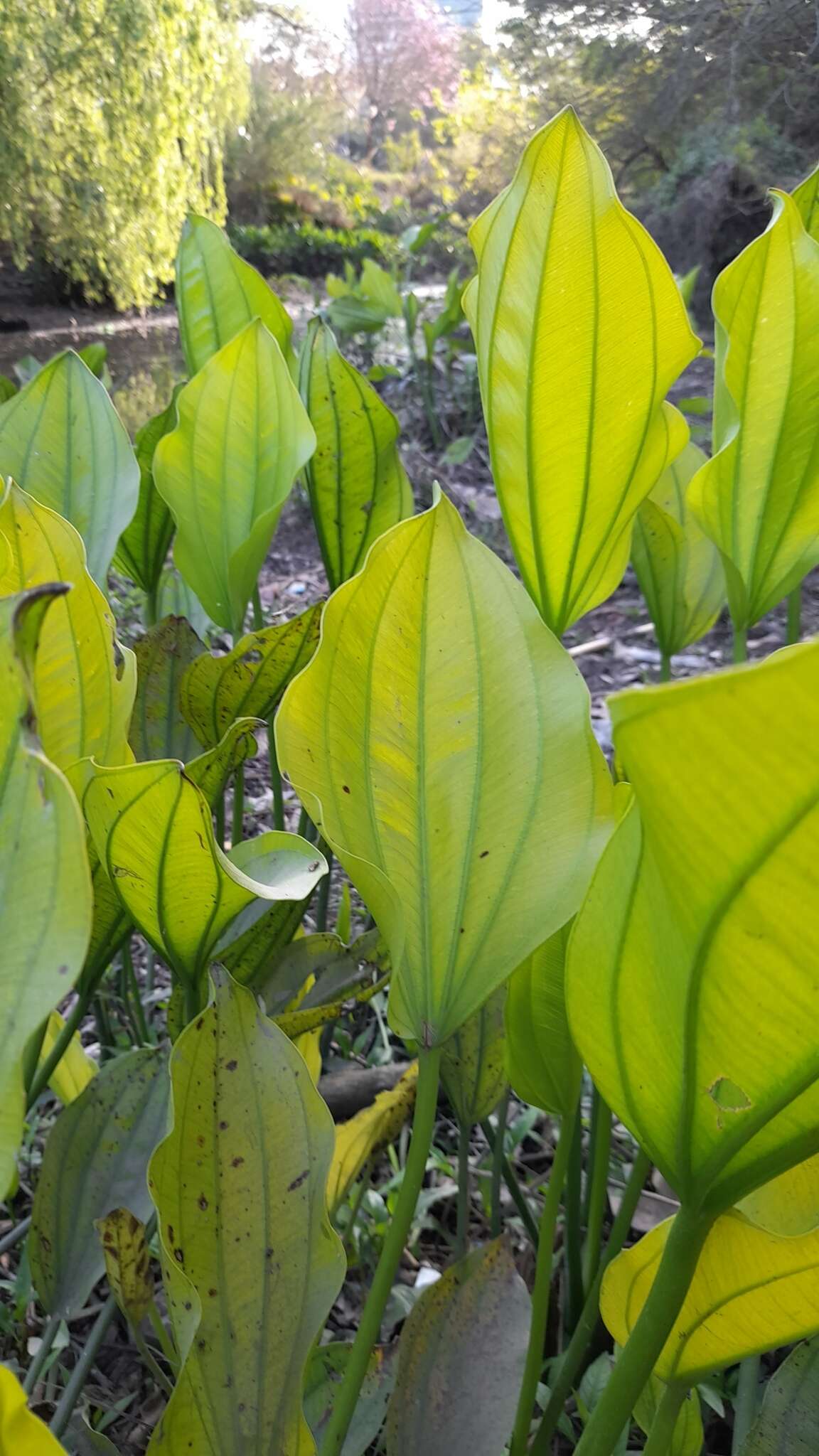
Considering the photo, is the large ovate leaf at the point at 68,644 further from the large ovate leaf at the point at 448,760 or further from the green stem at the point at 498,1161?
the green stem at the point at 498,1161

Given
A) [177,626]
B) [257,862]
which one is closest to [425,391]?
[177,626]

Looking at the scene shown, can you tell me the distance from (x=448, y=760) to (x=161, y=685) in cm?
30

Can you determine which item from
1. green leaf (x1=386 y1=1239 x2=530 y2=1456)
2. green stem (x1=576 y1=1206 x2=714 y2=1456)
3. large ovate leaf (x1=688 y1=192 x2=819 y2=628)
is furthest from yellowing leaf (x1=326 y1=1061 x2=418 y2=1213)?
large ovate leaf (x1=688 y1=192 x2=819 y2=628)

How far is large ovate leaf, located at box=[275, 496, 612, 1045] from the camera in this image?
294 mm

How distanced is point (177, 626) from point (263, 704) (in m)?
0.07

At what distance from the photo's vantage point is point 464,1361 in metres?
0.39

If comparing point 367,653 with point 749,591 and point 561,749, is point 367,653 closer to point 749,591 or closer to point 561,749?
point 561,749

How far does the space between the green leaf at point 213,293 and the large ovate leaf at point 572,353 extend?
0.31 meters

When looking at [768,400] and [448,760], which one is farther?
[768,400]

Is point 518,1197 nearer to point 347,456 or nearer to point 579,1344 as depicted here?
point 579,1344

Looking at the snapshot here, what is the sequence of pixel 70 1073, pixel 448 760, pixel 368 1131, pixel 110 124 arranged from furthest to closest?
pixel 110 124, pixel 70 1073, pixel 368 1131, pixel 448 760

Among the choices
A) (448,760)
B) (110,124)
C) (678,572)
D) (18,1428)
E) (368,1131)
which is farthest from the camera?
(110,124)

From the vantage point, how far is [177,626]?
1.83 ft

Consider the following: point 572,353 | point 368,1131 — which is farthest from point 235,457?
point 368,1131
